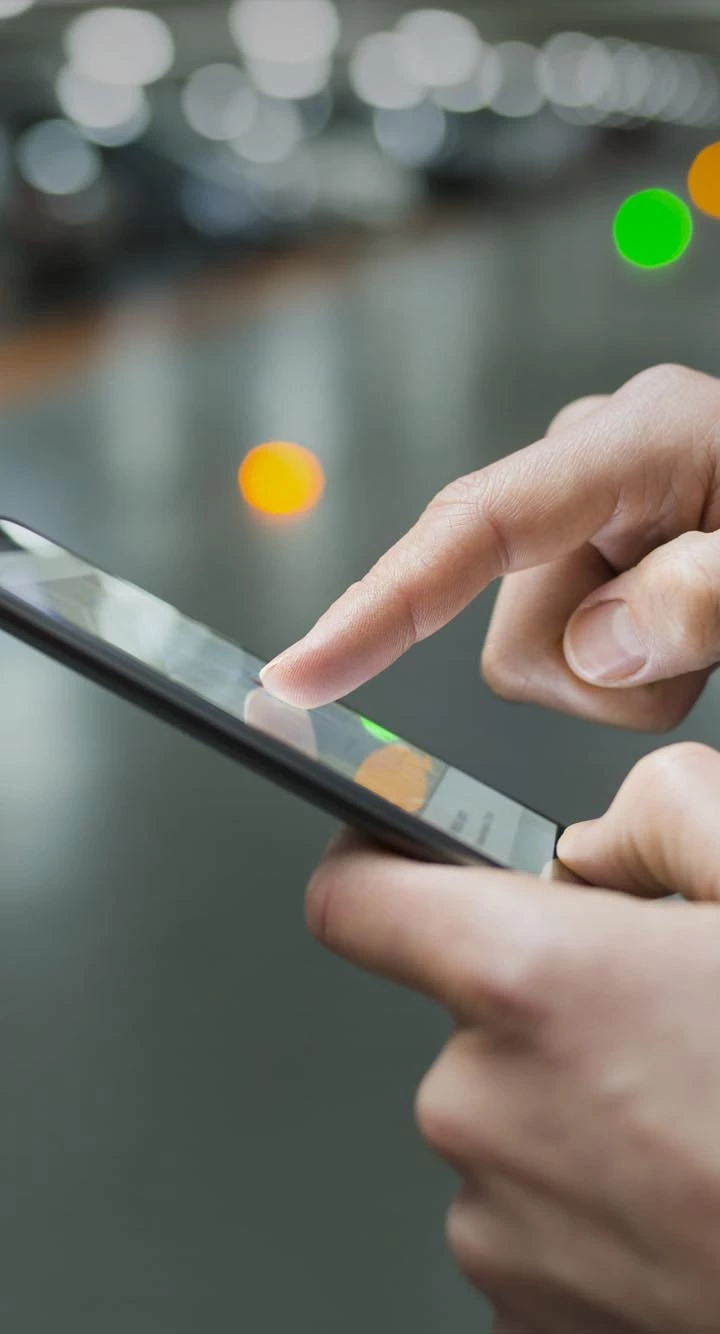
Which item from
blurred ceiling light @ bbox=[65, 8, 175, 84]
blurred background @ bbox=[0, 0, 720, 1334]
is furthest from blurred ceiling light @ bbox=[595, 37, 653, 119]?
blurred background @ bbox=[0, 0, 720, 1334]

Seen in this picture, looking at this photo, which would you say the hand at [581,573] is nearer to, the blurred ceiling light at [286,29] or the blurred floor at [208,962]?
the blurred floor at [208,962]

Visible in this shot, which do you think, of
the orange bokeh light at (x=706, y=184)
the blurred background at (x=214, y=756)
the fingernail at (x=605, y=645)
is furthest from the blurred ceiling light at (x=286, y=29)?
the fingernail at (x=605, y=645)

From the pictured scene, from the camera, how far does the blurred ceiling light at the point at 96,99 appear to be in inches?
650

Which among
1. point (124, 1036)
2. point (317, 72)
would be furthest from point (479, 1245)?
point (317, 72)

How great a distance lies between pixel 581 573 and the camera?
1179mm

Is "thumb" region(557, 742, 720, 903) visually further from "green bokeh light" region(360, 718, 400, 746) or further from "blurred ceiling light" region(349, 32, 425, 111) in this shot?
"blurred ceiling light" region(349, 32, 425, 111)

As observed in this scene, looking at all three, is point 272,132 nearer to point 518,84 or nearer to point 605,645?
point 518,84

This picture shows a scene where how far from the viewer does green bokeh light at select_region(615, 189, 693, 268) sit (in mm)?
8977

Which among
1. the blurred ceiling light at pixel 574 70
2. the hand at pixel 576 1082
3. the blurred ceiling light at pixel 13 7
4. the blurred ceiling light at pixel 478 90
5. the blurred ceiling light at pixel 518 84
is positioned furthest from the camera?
the blurred ceiling light at pixel 478 90

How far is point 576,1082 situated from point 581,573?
0.66 metres

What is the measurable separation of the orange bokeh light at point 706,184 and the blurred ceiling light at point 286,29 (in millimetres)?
4339

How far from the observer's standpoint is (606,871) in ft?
2.46

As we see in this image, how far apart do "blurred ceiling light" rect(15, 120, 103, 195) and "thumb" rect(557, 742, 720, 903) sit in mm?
7524

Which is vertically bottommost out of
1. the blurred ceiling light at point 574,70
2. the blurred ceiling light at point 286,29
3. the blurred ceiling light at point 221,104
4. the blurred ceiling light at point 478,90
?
the blurred ceiling light at point 286,29
